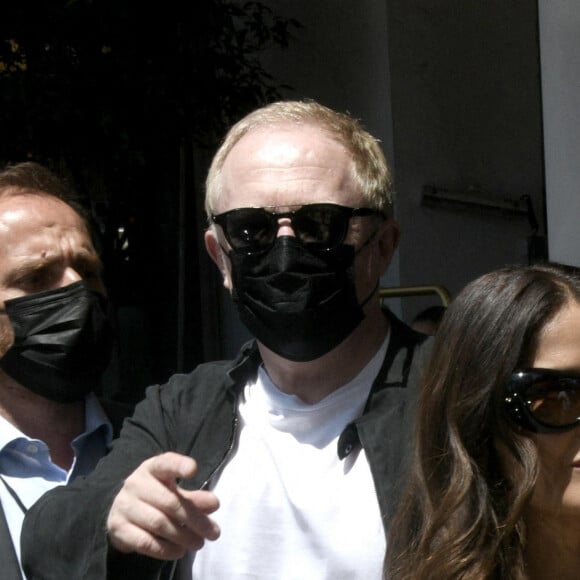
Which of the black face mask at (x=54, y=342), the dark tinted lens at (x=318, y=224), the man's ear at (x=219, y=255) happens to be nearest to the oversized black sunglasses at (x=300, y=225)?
the dark tinted lens at (x=318, y=224)

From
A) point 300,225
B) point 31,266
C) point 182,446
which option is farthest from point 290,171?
point 31,266

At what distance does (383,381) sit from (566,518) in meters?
0.43

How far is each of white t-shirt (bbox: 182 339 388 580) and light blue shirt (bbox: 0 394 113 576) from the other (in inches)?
27.1

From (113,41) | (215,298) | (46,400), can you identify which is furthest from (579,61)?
(215,298)

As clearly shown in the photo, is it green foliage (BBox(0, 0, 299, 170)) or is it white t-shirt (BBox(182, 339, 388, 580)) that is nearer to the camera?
white t-shirt (BBox(182, 339, 388, 580))

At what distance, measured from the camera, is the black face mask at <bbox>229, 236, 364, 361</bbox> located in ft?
6.64

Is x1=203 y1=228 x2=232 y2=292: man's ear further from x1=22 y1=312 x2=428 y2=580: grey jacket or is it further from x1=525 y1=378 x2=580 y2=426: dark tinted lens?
x1=525 y1=378 x2=580 y2=426: dark tinted lens

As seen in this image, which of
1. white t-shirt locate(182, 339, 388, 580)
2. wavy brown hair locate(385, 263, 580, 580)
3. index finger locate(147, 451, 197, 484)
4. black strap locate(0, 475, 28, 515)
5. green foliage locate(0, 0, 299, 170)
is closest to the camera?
index finger locate(147, 451, 197, 484)

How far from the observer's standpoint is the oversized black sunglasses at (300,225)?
2.01m

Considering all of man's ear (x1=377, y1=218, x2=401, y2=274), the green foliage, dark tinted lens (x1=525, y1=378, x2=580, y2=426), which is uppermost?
the green foliage

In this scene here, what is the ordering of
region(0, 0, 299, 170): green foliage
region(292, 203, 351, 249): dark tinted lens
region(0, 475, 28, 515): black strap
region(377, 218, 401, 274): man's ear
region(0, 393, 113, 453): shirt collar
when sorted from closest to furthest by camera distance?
region(292, 203, 351, 249): dark tinted lens, region(377, 218, 401, 274): man's ear, region(0, 475, 28, 515): black strap, region(0, 393, 113, 453): shirt collar, region(0, 0, 299, 170): green foliage

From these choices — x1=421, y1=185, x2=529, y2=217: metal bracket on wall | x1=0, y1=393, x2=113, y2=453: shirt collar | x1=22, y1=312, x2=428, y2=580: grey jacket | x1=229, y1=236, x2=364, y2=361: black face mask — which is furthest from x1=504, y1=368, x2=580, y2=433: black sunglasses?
x1=421, y1=185, x2=529, y2=217: metal bracket on wall

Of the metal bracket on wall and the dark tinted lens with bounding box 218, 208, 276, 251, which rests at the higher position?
the metal bracket on wall

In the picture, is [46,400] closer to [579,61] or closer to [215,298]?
[579,61]
